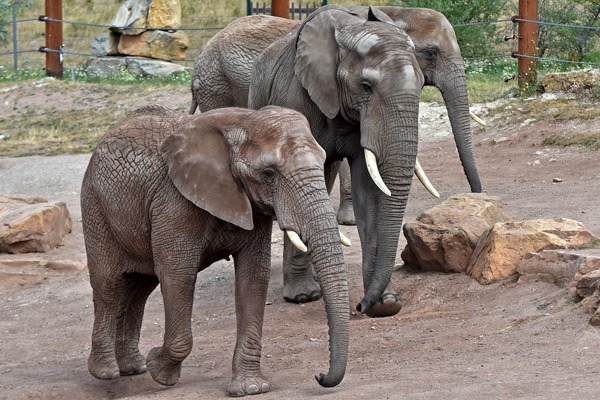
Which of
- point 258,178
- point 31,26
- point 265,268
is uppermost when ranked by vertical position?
point 258,178

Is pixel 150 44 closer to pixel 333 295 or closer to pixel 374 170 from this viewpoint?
pixel 374 170

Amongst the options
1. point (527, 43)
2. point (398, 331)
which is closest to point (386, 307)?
point (398, 331)

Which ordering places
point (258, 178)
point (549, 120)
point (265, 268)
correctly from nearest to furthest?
point (258, 178) → point (265, 268) → point (549, 120)

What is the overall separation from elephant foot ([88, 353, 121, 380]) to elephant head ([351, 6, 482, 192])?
322cm

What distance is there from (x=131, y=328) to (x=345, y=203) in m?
4.36

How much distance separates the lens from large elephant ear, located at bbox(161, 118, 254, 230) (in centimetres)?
630

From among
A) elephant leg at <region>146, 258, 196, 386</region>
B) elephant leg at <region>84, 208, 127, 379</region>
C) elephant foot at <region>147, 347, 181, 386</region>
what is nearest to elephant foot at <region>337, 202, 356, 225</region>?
elephant leg at <region>84, 208, 127, 379</region>

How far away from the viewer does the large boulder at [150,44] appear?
2111 cm

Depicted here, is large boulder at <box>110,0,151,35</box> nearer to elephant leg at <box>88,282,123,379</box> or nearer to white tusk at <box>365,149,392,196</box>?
white tusk at <box>365,149,392,196</box>

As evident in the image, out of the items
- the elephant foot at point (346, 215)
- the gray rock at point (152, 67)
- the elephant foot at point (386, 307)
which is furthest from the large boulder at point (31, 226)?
the gray rock at point (152, 67)

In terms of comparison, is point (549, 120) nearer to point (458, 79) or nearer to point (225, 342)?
point (458, 79)

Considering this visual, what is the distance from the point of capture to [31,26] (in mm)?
29094

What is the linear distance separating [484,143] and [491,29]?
651 cm

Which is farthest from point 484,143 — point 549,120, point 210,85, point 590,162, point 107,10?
point 107,10
